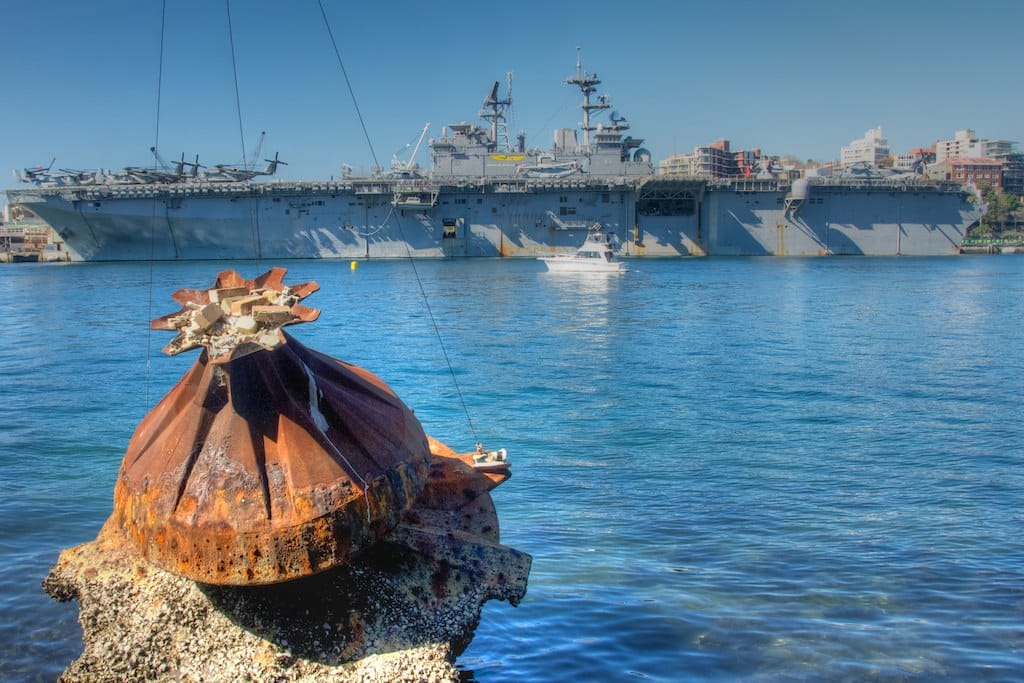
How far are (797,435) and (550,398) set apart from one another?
350 centimetres

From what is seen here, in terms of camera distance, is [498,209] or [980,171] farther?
[980,171]

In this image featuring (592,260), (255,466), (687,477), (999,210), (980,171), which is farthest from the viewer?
(980,171)

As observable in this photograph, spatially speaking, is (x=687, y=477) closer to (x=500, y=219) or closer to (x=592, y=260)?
(x=592, y=260)

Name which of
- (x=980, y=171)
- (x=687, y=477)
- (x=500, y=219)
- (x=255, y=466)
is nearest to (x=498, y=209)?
(x=500, y=219)

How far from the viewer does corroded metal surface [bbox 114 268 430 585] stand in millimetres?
2553

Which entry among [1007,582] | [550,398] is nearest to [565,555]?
[1007,582]

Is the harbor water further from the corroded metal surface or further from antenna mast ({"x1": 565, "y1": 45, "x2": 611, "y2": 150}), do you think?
antenna mast ({"x1": 565, "y1": 45, "x2": 611, "y2": 150})

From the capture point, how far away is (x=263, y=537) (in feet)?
8.31

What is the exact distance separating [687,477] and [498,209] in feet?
149

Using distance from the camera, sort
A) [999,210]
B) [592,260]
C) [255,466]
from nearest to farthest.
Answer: [255,466], [592,260], [999,210]

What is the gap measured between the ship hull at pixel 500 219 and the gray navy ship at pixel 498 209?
0.27ft

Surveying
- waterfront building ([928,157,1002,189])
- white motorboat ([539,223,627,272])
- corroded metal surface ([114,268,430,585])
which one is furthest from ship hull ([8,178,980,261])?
waterfront building ([928,157,1002,189])

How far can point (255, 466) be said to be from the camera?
262 centimetres

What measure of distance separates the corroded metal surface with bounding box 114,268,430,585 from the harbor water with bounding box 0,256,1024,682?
130 cm
